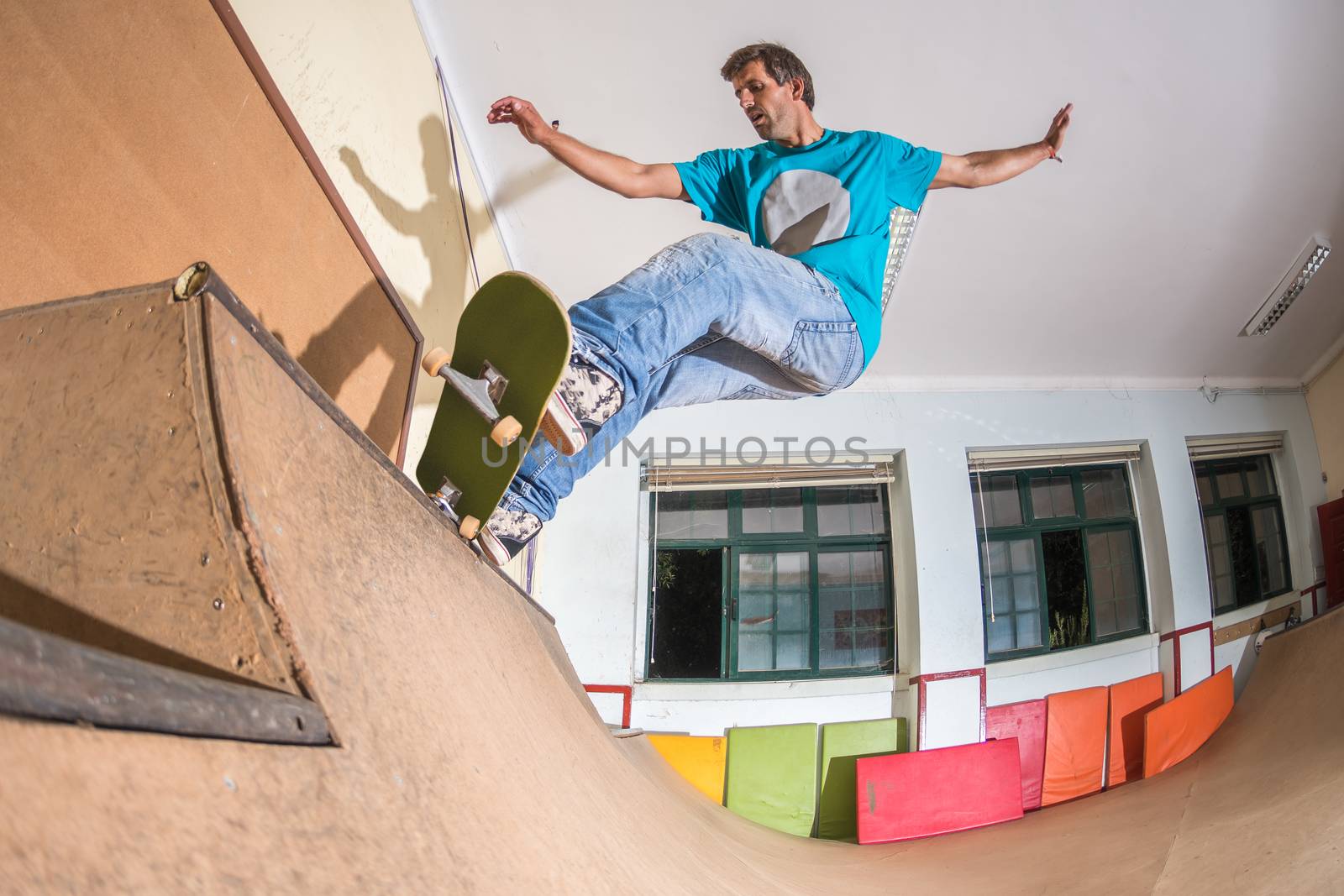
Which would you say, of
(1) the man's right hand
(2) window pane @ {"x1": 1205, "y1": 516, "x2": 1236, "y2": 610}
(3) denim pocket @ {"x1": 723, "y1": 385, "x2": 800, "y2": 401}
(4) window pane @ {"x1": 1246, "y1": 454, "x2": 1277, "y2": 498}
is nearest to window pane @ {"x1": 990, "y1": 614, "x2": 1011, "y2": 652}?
(2) window pane @ {"x1": 1205, "y1": 516, "x2": 1236, "y2": 610}

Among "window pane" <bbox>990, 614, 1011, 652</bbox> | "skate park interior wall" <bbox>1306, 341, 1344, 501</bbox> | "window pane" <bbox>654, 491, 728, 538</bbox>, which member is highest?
"skate park interior wall" <bbox>1306, 341, 1344, 501</bbox>

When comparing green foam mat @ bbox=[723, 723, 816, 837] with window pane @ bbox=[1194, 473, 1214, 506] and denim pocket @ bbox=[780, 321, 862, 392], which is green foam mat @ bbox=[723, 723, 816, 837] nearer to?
denim pocket @ bbox=[780, 321, 862, 392]

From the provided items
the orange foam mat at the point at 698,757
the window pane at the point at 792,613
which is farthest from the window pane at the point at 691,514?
the orange foam mat at the point at 698,757

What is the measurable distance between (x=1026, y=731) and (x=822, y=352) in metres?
1.95

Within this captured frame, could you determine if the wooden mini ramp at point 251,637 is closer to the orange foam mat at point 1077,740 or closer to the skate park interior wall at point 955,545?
the skate park interior wall at point 955,545

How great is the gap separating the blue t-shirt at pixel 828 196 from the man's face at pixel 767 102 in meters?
0.07

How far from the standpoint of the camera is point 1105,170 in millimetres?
2441

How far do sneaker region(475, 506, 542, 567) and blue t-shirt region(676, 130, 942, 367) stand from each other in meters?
0.81

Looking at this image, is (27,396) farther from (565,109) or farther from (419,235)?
(565,109)

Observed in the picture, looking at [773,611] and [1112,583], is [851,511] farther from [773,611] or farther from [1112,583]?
[1112,583]

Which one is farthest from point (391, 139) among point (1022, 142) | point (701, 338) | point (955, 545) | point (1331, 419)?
point (1331, 419)

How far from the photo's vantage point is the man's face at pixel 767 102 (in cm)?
192

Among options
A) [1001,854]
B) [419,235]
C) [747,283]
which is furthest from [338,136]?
[1001,854]

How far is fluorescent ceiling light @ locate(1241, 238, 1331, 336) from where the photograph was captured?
2631 millimetres
